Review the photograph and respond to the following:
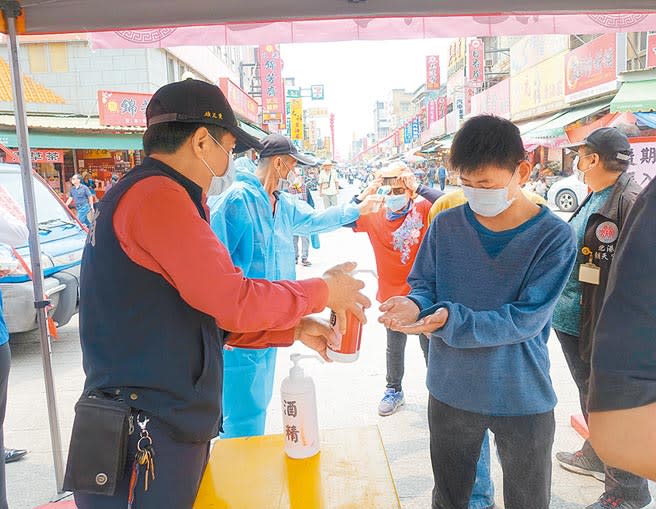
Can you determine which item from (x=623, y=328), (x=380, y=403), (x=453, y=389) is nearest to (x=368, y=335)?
(x=380, y=403)

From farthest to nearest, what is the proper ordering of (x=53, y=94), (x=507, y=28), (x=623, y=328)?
(x=53, y=94) → (x=507, y=28) → (x=623, y=328)

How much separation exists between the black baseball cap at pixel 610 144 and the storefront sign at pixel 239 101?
15.5 meters

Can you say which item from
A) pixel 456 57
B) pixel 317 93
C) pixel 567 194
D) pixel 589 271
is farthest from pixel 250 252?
pixel 456 57

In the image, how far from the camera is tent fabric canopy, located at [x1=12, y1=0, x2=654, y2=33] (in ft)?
8.36

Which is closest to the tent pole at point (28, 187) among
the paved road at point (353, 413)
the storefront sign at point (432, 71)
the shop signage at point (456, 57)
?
the paved road at point (353, 413)

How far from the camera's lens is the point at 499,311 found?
184 centimetres

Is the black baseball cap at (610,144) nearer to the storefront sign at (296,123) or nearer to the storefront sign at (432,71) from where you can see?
the storefront sign at (296,123)

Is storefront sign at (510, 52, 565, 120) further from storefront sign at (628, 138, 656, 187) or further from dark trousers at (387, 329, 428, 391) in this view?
dark trousers at (387, 329, 428, 391)

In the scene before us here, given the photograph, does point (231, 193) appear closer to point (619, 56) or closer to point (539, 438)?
point (539, 438)

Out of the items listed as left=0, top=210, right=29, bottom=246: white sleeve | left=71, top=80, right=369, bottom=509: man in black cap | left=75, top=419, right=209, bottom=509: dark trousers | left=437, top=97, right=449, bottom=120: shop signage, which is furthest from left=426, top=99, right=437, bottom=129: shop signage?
left=75, top=419, right=209, bottom=509: dark trousers

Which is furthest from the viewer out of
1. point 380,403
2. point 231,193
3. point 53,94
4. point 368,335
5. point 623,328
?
point 53,94

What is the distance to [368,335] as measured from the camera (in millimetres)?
6102

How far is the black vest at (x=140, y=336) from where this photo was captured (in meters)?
1.49

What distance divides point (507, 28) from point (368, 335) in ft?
12.7
